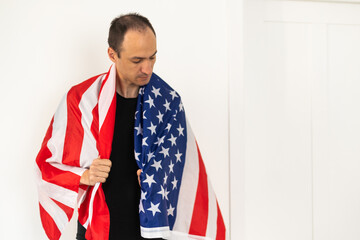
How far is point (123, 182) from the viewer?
1.31m

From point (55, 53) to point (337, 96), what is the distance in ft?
4.85

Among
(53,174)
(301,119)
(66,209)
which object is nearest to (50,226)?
(66,209)

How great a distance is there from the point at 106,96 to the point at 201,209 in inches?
21.1

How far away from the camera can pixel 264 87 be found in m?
2.05

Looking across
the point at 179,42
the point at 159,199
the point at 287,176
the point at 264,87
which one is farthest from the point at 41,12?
the point at 287,176

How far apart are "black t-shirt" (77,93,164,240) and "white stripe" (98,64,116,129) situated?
5cm

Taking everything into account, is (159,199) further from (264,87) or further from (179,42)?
(264,87)

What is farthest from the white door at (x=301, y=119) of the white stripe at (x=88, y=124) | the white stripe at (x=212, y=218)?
the white stripe at (x=88, y=124)

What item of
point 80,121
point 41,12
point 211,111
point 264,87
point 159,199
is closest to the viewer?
point 159,199

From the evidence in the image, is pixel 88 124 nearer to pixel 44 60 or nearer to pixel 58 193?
pixel 58 193

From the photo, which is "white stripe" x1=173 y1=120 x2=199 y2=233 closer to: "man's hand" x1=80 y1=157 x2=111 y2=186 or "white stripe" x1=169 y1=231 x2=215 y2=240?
"white stripe" x1=169 y1=231 x2=215 y2=240

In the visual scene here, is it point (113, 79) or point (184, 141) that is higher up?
point (113, 79)

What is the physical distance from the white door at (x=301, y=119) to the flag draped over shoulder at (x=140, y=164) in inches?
25.3

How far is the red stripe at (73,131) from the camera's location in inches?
52.5
